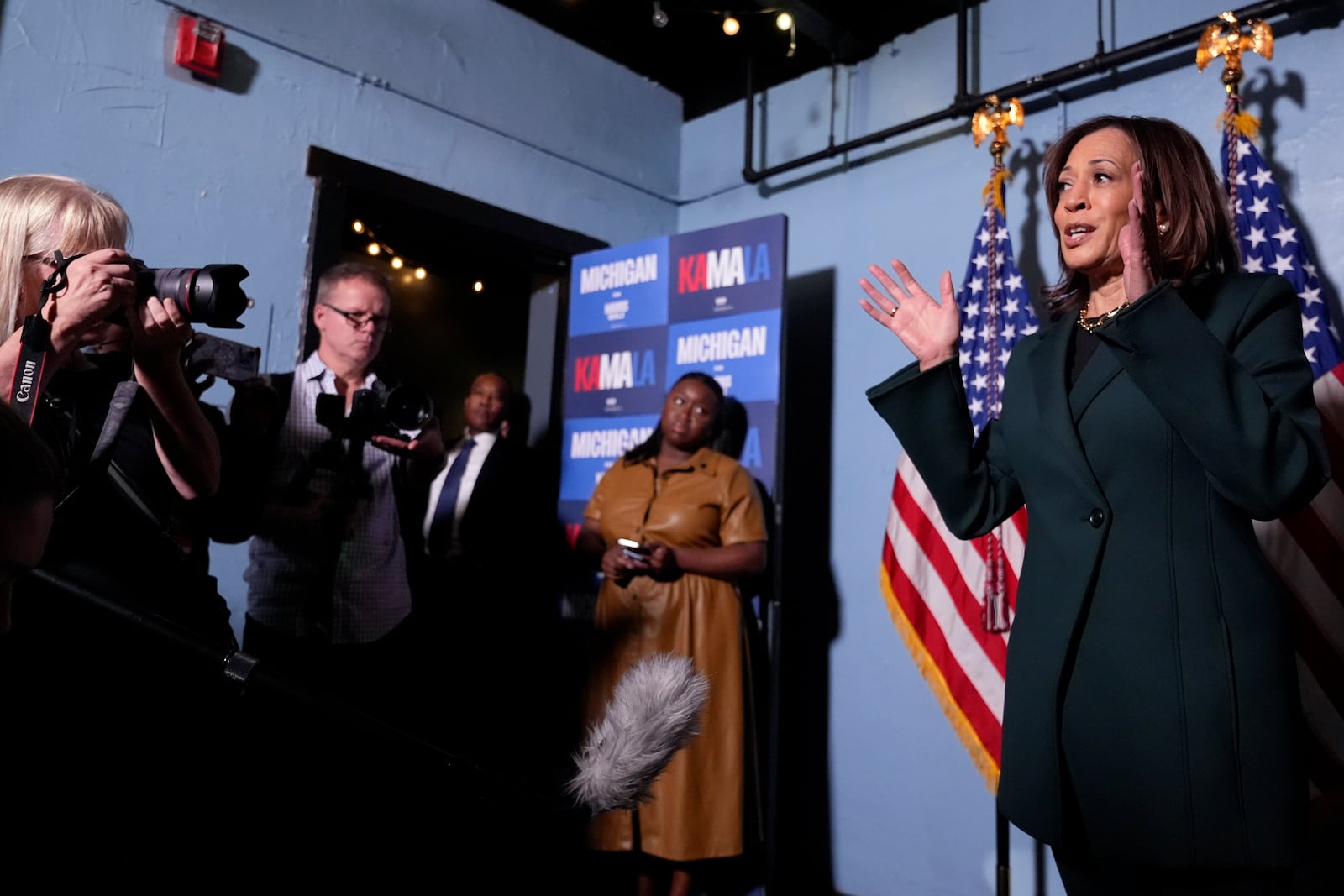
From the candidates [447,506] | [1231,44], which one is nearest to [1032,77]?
[1231,44]

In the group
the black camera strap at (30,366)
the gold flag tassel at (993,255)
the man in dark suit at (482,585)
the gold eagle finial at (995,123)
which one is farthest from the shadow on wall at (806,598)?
the black camera strap at (30,366)

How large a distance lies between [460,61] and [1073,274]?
2.91m

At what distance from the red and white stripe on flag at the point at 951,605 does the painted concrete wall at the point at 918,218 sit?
33cm

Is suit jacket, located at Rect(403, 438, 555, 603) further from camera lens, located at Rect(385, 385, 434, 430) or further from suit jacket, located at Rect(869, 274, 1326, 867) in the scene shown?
suit jacket, located at Rect(869, 274, 1326, 867)

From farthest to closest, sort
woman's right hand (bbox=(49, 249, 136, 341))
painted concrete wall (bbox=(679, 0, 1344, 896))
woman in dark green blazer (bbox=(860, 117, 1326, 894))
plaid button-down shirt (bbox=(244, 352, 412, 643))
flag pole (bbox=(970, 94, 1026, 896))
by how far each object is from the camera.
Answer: painted concrete wall (bbox=(679, 0, 1344, 896)) < flag pole (bbox=(970, 94, 1026, 896)) < plaid button-down shirt (bbox=(244, 352, 412, 643)) < woman's right hand (bbox=(49, 249, 136, 341)) < woman in dark green blazer (bbox=(860, 117, 1326, 894))

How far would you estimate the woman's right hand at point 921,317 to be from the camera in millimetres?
1373

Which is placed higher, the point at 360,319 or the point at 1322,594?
the point at 360,319

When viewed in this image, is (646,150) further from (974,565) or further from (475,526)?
(974,565)

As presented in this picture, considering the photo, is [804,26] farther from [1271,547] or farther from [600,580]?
[1271,547]

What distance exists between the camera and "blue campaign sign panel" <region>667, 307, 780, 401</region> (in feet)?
11.2

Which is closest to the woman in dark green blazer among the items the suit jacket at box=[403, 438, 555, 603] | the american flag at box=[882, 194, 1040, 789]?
the american flag at box=[882, 194, 1040, 789]

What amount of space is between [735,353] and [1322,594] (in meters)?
1.90

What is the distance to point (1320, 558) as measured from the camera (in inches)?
89.5

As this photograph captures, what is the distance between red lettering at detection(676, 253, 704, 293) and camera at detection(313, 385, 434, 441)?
1.65 m
